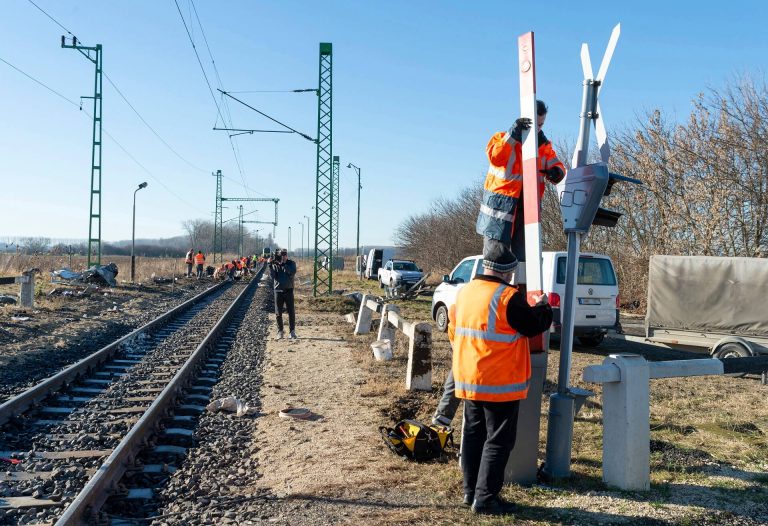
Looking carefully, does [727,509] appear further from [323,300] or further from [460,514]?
[323,300]

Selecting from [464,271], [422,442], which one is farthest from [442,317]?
[422,442]

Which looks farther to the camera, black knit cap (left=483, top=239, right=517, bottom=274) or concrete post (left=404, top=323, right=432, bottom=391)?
concrete post (left=404, top=323, right=432, bottom=391)

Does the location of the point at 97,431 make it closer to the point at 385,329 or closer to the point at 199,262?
the point at 385,329

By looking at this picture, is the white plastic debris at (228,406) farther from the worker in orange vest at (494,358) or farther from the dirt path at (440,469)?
the worker in orange vest at (494,358)

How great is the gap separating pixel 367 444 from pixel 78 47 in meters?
27.2

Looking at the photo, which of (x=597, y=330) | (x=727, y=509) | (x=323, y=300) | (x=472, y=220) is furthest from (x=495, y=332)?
(x=472, y=220)

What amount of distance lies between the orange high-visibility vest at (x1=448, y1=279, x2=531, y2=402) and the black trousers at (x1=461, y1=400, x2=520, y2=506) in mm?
133

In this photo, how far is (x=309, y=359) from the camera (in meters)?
11.7

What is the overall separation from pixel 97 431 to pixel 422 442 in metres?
3.44

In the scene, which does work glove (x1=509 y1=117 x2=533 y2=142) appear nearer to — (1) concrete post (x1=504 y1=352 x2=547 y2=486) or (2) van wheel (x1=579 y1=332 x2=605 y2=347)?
(1) concrete post (x1=504 y1=352 x2=547 y2=486)

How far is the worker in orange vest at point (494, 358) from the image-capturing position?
434cm

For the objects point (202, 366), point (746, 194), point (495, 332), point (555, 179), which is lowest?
point (202, 366)

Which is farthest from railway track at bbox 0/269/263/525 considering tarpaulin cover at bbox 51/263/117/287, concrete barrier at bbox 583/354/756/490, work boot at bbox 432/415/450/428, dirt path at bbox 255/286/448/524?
tarpaulin cover at bbox 51/263/117/287

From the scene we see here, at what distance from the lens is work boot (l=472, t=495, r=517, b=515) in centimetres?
441
